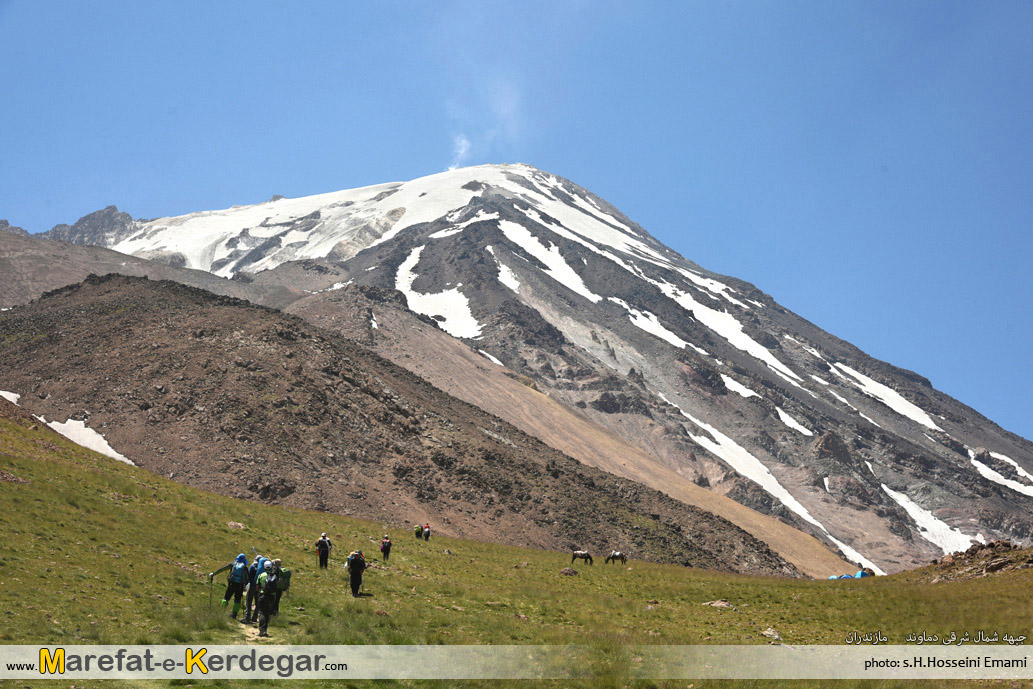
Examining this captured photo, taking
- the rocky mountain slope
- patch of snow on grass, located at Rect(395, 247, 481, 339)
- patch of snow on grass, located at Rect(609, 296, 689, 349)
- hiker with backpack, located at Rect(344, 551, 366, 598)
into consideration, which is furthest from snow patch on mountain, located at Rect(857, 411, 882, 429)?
hiker with backpack, located at Rect(344, 551, 366, 598)

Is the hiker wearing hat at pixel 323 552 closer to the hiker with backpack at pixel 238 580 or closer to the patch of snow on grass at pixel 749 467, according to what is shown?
the hiker with backpack at pixel 238 580

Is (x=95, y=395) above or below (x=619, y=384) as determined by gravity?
below

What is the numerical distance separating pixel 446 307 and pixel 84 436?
364ft

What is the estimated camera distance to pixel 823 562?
3401 inches

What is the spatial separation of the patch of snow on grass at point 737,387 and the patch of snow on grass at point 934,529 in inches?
1298

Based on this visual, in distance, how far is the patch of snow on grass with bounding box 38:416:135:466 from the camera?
44.6m

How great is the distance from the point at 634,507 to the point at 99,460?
41.4 metres

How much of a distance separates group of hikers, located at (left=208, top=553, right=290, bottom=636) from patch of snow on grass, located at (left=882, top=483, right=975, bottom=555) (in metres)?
126

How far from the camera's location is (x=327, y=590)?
69.9ft

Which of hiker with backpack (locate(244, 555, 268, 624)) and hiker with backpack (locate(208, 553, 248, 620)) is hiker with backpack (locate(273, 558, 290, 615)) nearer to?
hiker with backpack (locate(244, 555, 268, 624))

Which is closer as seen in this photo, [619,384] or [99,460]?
[99,460]

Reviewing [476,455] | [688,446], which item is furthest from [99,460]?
[688,446]

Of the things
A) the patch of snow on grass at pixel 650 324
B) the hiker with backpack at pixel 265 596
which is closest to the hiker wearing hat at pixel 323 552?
the hiker with backpack at pixel 265 596

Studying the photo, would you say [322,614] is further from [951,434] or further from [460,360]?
[951,434]
